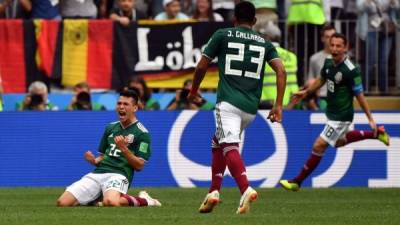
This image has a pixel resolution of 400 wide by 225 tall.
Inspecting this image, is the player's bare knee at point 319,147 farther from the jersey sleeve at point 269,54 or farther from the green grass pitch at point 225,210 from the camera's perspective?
the jersey sleeve at point 269,54

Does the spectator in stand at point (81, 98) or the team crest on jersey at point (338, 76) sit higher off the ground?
the team crest on jersey at point (338, 76)

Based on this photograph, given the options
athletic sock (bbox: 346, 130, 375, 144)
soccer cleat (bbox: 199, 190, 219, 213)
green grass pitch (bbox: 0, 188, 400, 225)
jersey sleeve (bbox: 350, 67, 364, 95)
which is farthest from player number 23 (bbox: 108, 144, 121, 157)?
athletic sock (bbox: 346, 130, 375, 144)

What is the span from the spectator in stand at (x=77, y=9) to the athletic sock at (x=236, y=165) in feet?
31.2

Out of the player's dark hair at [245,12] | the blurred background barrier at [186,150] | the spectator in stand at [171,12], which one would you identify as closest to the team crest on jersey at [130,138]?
the player's dark hair at [245,12]

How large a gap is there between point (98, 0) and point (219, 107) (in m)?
9.79

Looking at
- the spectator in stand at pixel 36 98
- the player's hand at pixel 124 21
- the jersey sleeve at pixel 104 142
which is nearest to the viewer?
the jersey sleeve at pixel 104 142

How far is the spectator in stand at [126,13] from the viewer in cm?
2195

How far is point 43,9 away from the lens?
22.3 metres

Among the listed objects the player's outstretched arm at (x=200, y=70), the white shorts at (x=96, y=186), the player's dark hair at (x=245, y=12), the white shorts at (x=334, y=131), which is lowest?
the white shorts at (x=334, y=131)

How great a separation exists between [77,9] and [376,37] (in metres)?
5.49

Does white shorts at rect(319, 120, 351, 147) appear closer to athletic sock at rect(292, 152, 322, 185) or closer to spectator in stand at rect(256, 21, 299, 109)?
athletic sock at rect(292, 152, 322, 185)

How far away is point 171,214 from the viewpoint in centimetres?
1326

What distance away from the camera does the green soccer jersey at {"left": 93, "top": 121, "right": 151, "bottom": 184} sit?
14.7m

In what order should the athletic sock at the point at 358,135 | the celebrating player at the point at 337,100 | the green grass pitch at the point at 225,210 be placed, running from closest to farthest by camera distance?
1. the green grass pitch at the point at 225,210
2. the celebrating player at the point at 337,100
3. the athletic sock at the point at 358,135
